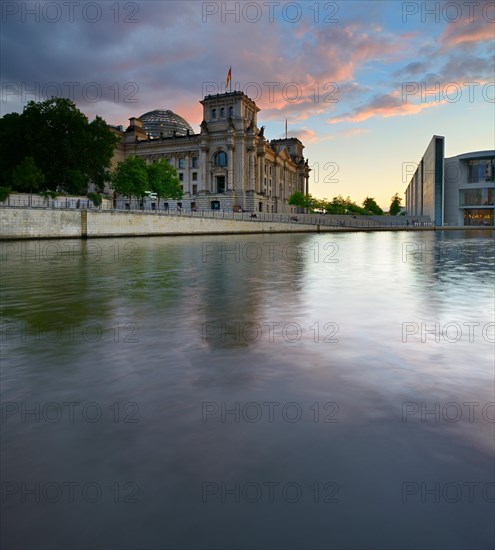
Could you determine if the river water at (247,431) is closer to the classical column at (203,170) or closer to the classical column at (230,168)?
the classical column at (230,168)

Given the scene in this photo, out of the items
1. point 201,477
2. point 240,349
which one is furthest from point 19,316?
point 201,477

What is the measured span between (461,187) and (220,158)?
5737 cm

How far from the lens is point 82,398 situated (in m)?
5.05

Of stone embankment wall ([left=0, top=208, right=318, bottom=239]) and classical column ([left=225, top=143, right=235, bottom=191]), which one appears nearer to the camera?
stone embankment wall ([left=0, top=208, right=318, bottom=239])

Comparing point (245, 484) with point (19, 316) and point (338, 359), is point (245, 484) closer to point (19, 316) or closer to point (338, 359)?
point (338, 359)

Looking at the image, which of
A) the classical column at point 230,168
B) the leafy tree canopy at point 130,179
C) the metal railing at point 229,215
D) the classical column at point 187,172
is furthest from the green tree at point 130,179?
the classical column at point 187,172

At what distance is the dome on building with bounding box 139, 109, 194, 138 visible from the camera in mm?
133125

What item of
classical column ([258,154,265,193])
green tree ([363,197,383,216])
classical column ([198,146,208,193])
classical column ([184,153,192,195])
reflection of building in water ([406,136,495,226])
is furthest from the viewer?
green tree ([363,197,383,216])

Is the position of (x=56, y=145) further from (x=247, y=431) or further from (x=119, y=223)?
(x=247, y=431)

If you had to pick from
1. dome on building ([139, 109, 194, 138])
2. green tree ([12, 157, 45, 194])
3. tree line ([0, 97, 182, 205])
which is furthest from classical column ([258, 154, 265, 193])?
green tree ([12, 157, 45, 194])

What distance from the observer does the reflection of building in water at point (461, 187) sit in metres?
109

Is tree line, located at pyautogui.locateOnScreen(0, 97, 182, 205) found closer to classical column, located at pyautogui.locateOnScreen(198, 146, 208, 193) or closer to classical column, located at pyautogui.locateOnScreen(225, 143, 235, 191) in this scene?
classical column, located at pyautogui.locateOnScreen(225, 143, 235, 191)

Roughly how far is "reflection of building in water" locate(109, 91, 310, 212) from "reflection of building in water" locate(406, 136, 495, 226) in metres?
38.0

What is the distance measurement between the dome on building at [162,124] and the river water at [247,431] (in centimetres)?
13188
